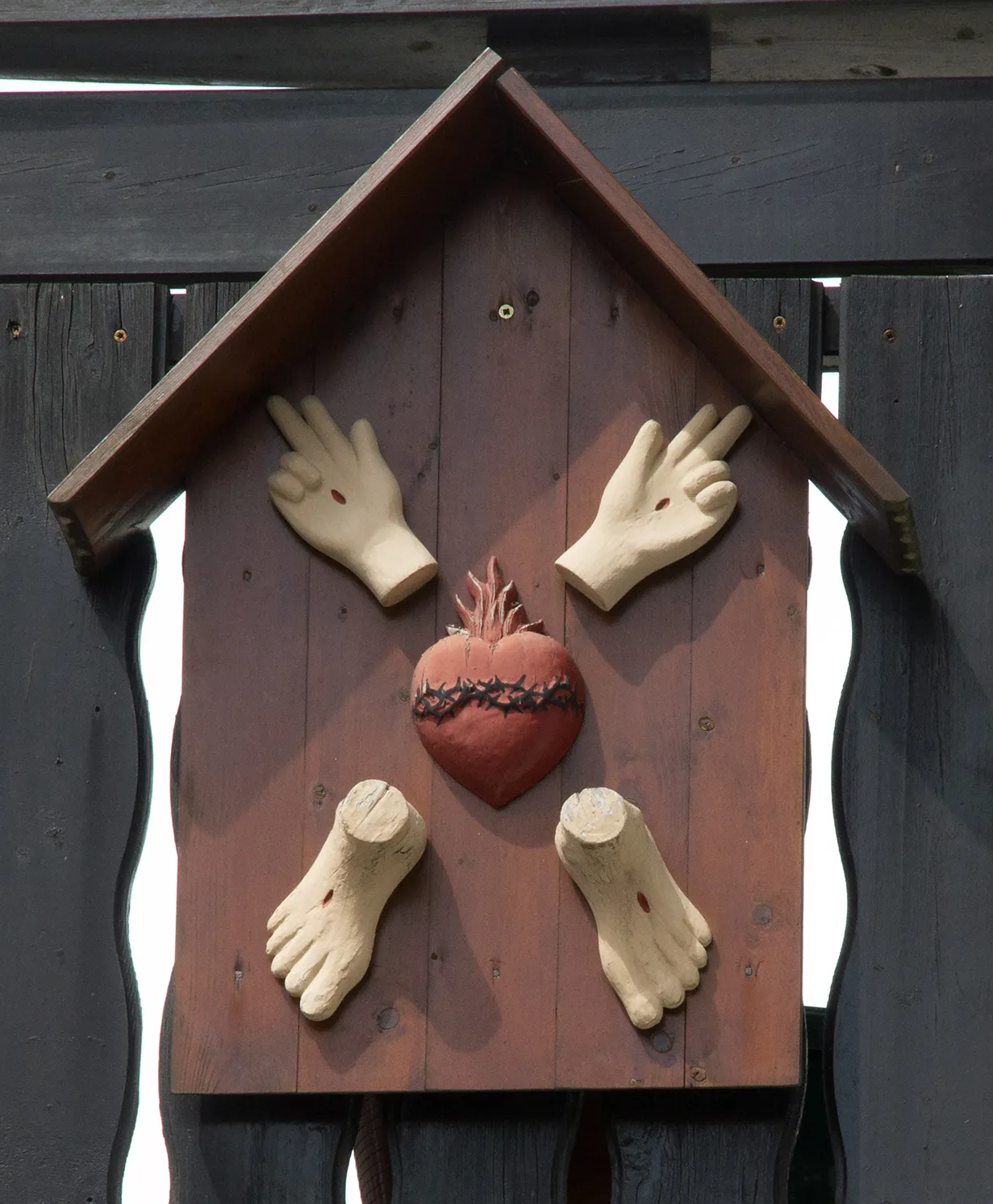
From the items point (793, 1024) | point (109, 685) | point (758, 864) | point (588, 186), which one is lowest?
point (793, 1024)

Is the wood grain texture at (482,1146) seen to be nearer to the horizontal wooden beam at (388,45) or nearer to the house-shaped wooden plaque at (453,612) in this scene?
the house-shaped wooden plaque at (453,612)

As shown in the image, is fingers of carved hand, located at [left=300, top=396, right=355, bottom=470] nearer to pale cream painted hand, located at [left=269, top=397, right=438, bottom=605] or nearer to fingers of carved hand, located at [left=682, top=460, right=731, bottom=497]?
pale cream painted hand, located at [left=269, top=397, right=438, bottom=605]

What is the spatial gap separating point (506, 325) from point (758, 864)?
0.76m

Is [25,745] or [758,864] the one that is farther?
[25,745]

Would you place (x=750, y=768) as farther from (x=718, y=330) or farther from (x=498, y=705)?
(x=718, y=330)

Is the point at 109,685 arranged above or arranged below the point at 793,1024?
above

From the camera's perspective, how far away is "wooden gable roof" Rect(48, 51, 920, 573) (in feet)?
9.64

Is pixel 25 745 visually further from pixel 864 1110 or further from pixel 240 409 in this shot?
pixel 864 1110

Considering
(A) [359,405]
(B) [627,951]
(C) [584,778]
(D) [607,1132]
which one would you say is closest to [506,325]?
(A) [359,405]

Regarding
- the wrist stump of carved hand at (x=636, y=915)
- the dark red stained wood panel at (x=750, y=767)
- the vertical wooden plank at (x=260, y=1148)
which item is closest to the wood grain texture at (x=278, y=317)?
the vertical wooden plank at (x=260, y=1148)

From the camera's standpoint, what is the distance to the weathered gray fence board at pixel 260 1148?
3.04 m

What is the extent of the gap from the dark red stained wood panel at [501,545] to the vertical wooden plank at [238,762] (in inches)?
7.5

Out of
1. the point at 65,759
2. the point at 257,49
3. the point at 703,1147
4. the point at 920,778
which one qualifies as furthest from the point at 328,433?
the point at 703,1147

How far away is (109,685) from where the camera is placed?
320 cm
